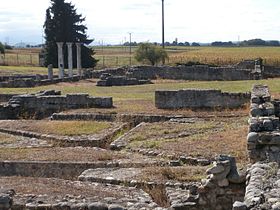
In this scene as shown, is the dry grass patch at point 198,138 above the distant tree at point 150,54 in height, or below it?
below

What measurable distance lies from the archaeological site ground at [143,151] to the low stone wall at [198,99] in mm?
39

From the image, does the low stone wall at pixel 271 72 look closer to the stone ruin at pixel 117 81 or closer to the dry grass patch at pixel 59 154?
the stone ruin at pixel 117 81

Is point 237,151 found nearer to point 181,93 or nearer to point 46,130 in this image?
point 46,130

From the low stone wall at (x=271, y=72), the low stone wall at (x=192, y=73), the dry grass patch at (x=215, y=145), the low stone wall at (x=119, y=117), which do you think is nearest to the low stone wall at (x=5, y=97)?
the low stone wall at (x=119, y=117)

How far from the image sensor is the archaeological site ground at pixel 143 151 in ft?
29.1

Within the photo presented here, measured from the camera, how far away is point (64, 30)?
63.5 m

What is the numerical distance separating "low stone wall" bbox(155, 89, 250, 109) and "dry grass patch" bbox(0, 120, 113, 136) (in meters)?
4.14

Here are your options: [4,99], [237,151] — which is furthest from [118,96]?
[237,151]

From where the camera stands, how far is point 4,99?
29453mm

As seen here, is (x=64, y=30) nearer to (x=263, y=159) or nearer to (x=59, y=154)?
(x=59, y=154)

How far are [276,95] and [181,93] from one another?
394 cm

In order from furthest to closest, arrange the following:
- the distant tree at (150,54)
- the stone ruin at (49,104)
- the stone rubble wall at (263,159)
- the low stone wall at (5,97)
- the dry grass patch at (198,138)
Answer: the distant tree at (150,54), the low stone wall at (5,97), the stone ruin at (49,104), the dry grass patch at (198,138), the stone rubble wall at (263,159)

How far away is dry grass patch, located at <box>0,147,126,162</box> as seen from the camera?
14757 millimetres

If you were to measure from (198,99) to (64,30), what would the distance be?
41.6m
